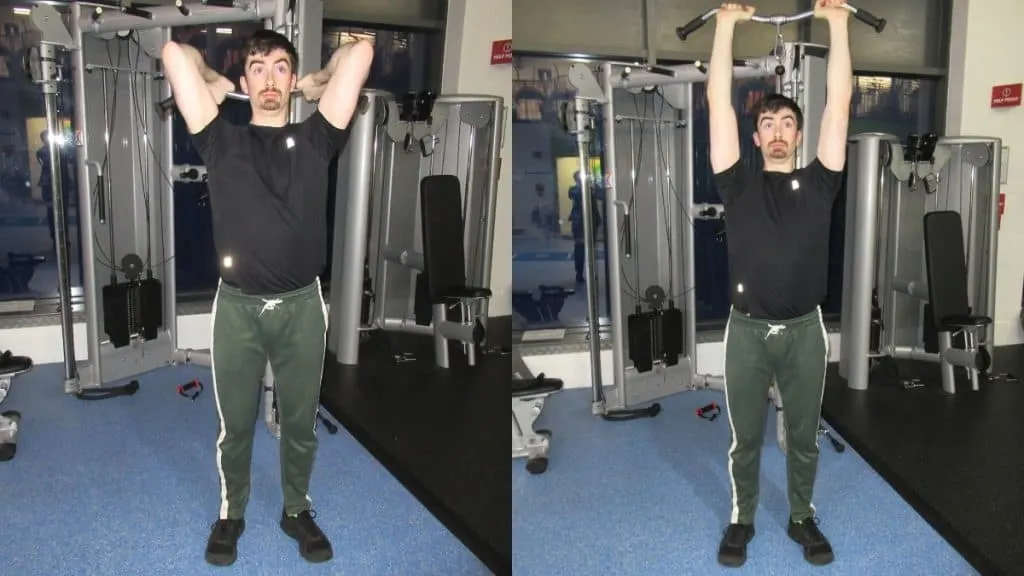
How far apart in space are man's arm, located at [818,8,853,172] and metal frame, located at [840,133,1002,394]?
6.45 ft

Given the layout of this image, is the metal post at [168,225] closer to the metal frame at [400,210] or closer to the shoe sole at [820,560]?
the metal frame at [400,210]

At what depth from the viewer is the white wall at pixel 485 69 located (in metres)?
4.20

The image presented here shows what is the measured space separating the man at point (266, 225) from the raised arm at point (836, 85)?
4.05 ft

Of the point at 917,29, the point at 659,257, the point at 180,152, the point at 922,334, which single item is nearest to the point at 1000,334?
the point at 922,334

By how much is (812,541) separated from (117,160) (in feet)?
12.6

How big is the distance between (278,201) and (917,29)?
4.50m

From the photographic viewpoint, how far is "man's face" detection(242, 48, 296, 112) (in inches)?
82.0

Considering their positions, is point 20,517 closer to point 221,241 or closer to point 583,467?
point 221,241

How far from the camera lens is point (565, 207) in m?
4.20

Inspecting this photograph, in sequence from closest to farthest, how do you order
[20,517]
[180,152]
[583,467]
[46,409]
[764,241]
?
[764,241] < [20,517] < [583,467] < [46,409] < [180,152]

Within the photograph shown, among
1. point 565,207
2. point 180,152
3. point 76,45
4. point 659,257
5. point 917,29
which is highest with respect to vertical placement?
point 917,29

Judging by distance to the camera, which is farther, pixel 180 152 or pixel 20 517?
pixel 180 152

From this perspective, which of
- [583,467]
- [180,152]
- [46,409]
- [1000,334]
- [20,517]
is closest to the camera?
[20,517]

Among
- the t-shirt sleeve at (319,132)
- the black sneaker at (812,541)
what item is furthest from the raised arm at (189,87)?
the black sneaker at (812,541)
